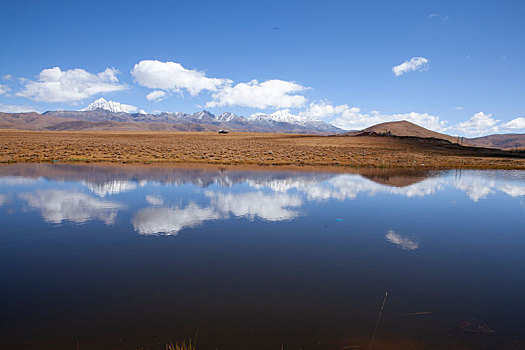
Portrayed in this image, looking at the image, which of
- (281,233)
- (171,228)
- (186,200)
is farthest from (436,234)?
(186,200)

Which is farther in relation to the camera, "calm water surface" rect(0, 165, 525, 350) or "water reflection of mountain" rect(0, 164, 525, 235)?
"water reflection of mountain" rect(0, 164, 525, 235)

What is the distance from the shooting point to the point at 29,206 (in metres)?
13.7

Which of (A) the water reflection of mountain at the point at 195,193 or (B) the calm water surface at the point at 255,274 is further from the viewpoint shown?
(A) the water reflection of mountain at the point at 195,193

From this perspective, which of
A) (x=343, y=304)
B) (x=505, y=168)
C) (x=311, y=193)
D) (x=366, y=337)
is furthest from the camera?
(x=505, y=168)

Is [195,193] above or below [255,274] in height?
above

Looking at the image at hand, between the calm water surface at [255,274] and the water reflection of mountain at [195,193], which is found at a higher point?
the water reflection of mountain at [195,193]

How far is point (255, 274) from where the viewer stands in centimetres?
749

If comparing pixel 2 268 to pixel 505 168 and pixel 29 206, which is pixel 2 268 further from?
pixel 505 168

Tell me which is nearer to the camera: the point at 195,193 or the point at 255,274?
the point at 255,274

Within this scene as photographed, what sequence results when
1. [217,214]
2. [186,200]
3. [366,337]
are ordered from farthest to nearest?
[186,200] < [217,214] < [366,337]

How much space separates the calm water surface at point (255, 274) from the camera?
5.42m

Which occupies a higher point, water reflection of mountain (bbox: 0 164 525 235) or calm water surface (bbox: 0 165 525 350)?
water reflection of mountain (bbox: 0 164 525 235)

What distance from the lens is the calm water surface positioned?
5418 mm

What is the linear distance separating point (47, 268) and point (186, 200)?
8.18 meters
